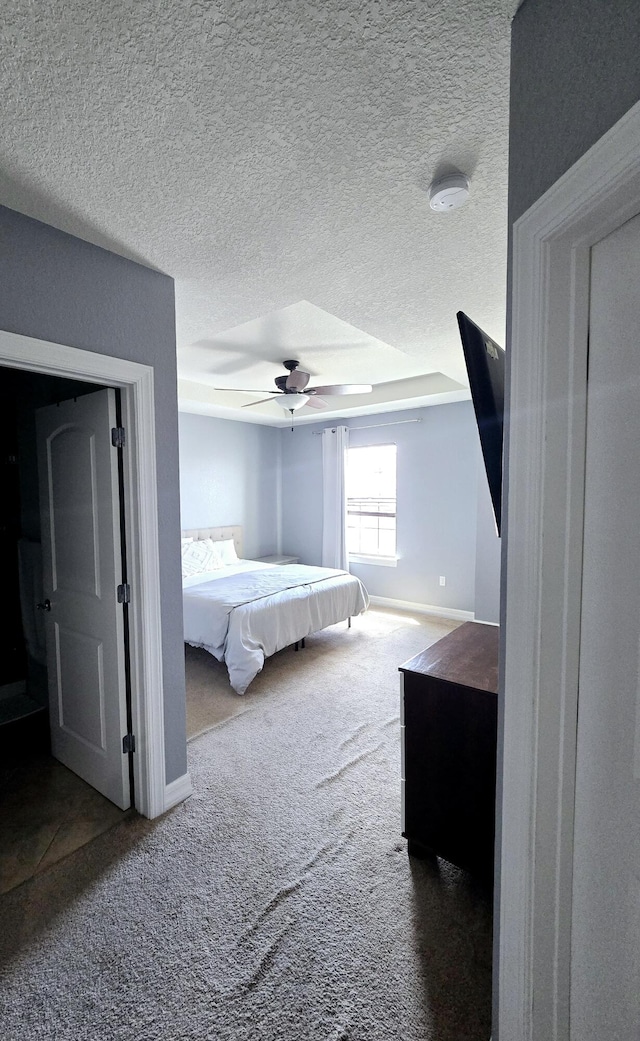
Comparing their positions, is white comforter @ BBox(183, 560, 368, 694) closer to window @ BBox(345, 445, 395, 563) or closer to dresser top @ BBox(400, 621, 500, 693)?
window @ BBox(345, 445, 395, 563)

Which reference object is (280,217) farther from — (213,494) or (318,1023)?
(213,494)

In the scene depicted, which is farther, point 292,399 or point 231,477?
point 231,477

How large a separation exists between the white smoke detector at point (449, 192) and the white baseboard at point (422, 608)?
4255 millimetres

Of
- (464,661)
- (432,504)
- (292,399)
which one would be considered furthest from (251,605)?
(432,504)

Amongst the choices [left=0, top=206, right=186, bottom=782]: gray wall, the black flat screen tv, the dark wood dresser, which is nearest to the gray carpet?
the dark wood dresser

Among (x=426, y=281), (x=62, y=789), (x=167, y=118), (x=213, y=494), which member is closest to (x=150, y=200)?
(x=167, y=118)

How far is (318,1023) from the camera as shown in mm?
1225

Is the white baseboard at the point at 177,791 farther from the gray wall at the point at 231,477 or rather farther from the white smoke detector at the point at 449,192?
the gray wall at the point at 231,477

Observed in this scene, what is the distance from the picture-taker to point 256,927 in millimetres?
1490

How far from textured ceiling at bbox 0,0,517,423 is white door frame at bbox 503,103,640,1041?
0.53 meters

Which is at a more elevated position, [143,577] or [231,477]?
[231,477]

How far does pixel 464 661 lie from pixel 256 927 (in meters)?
1.19

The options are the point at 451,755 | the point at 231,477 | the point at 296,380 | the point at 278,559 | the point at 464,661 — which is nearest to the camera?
the point at 451,755

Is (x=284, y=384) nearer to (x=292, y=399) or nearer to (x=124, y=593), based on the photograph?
(x=292, y=399)
